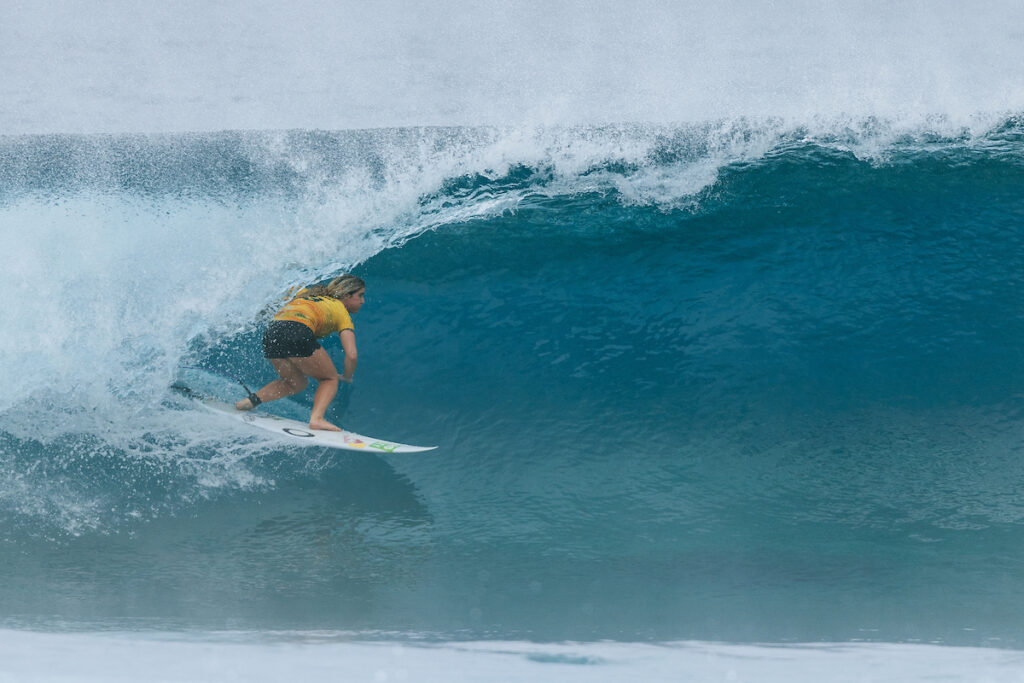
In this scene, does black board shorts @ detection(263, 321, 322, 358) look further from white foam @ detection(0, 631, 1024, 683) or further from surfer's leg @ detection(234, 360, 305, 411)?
white foam @ detection(0, 631, 1024, 683)

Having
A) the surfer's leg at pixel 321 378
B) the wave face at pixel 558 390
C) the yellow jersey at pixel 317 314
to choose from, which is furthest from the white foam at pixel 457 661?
the yellow jersey at pixel 317 314

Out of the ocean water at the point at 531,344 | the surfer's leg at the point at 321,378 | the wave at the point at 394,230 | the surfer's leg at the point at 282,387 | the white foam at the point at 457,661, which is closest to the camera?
the white foam at the point at 457,661

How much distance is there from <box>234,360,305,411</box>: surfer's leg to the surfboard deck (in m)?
0.04

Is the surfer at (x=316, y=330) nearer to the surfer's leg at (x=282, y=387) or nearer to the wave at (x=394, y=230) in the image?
the surfer's leg at (x=282, y=387)

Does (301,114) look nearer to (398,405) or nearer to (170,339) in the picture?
(170,339)

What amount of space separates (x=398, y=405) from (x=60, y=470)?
1.41 m

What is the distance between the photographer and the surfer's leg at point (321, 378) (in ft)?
10.9

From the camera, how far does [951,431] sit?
3.45 metres

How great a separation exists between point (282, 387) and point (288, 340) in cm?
41

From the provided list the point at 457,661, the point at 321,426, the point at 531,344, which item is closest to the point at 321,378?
the point at 321,426

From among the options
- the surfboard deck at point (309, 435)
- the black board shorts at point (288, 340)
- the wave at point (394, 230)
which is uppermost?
the wave at point (394, 230)

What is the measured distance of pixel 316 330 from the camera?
3.25 m

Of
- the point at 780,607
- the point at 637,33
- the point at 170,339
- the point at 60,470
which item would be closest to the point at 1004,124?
the point at 637,33

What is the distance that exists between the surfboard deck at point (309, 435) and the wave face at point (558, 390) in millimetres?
86
